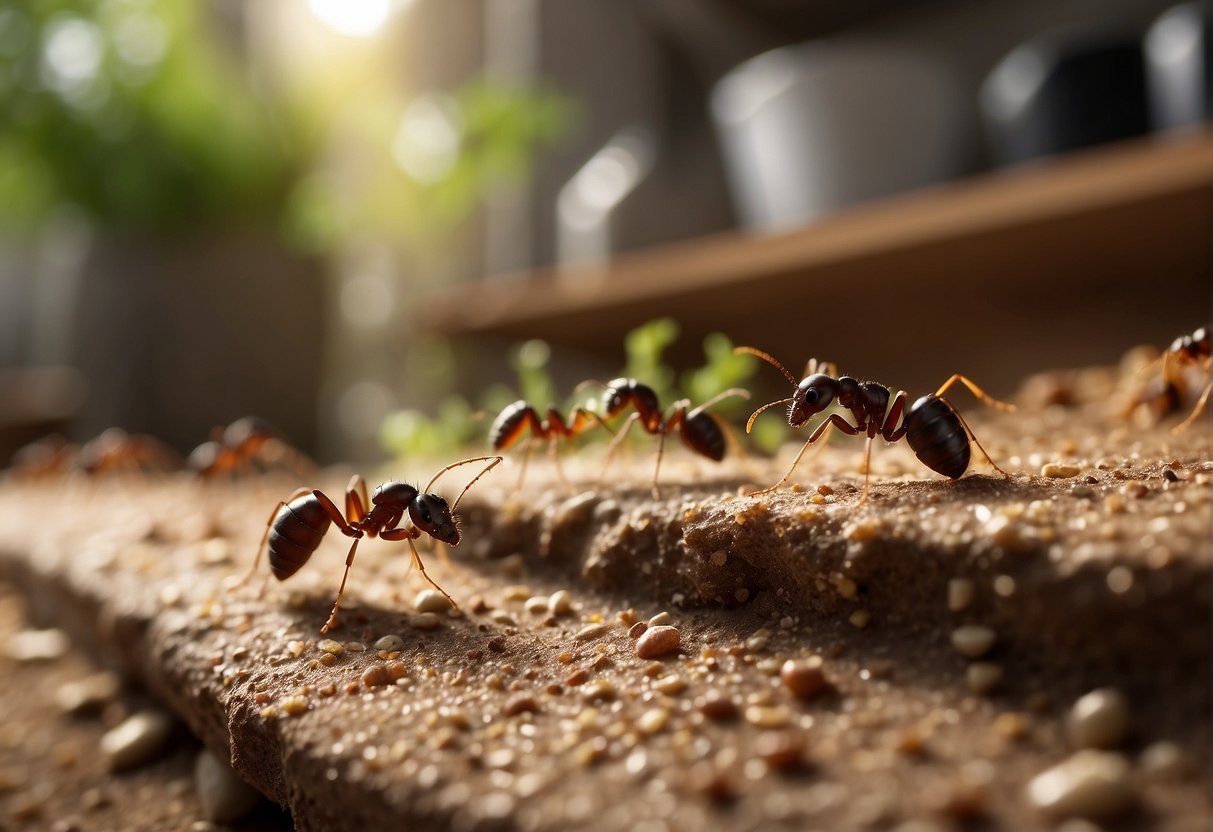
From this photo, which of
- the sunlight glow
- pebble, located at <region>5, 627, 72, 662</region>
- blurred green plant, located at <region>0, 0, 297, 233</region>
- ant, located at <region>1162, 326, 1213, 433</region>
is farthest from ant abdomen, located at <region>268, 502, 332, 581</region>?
the sunlight glow

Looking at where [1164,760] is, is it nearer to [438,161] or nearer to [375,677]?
[375,677]

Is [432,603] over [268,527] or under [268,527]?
under

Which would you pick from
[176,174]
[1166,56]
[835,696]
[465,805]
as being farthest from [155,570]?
[176,174]

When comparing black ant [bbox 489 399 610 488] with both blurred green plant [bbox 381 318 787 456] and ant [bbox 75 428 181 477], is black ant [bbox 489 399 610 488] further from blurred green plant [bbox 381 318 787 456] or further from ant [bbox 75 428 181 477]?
ant [bbox 75 428 181 477]

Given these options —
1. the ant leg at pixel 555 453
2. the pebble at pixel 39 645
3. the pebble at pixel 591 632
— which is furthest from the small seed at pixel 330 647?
the pebble at pixel 39 645

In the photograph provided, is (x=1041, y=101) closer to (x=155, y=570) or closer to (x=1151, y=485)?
(x=1151, y=485)

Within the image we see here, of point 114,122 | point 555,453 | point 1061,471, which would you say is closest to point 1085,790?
point 1061,471
